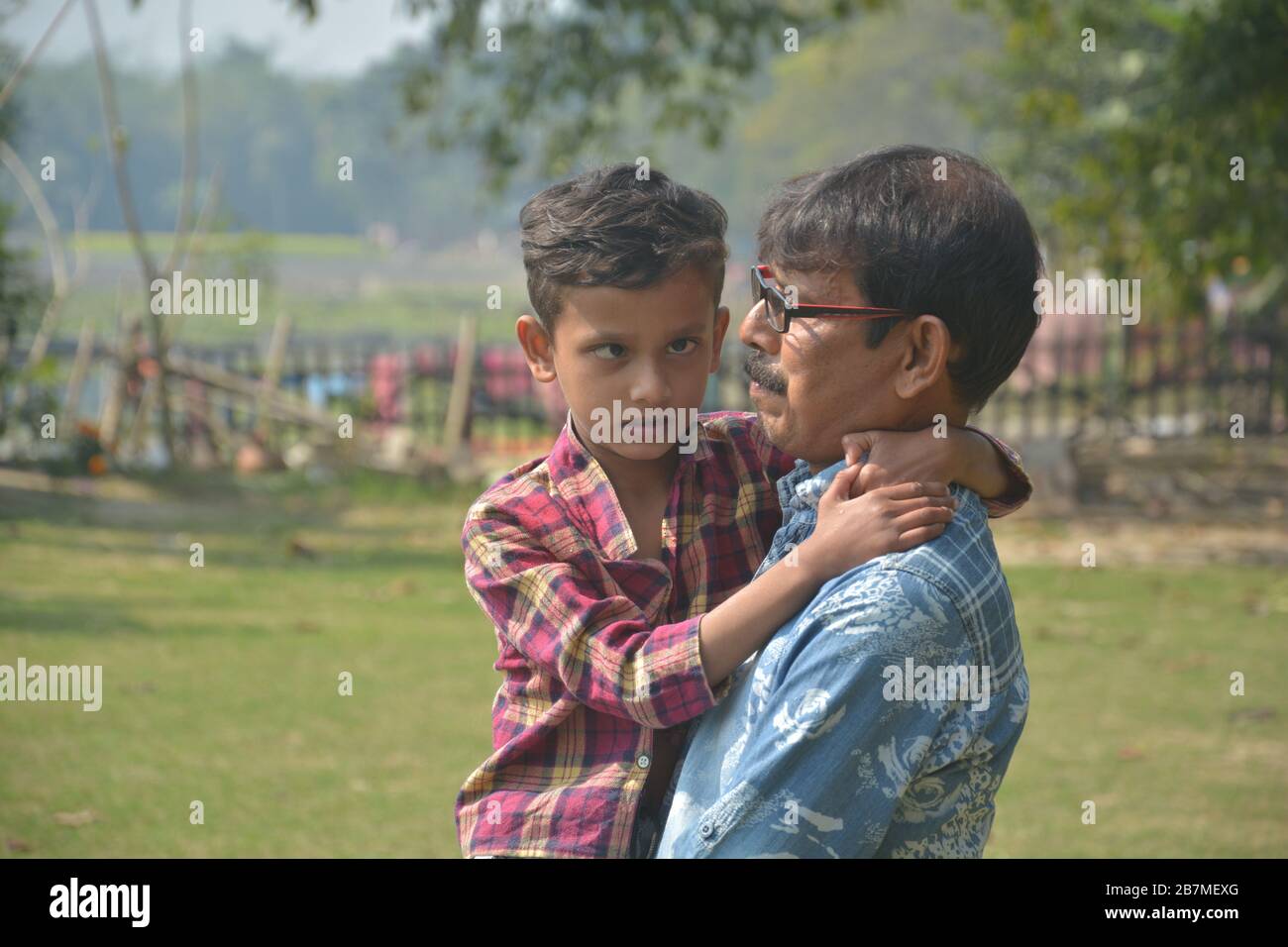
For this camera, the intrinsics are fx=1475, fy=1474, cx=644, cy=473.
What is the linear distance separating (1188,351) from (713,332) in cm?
1511

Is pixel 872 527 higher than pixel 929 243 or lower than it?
lower

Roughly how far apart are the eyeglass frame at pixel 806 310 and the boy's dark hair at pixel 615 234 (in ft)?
0.60

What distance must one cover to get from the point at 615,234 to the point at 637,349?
175 mm

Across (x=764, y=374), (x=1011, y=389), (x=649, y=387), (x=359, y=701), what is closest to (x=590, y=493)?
(x=649, y=387)

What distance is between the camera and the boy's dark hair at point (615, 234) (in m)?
2.20

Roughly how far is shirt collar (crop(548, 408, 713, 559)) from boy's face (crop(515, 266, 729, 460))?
0.04 metres

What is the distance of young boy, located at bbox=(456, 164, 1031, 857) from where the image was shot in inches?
77.4

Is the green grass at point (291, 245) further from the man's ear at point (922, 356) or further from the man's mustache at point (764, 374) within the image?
the man's ear at point (922, 356)

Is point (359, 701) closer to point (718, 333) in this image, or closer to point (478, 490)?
point (718, 333)

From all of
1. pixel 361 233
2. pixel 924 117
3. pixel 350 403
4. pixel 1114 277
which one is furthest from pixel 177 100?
pixel 1114 277

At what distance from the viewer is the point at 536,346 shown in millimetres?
2486

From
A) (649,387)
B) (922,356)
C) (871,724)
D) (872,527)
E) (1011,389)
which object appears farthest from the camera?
(1011,389)

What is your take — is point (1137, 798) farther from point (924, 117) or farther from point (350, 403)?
point (924, 117)

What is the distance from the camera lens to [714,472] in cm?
237
